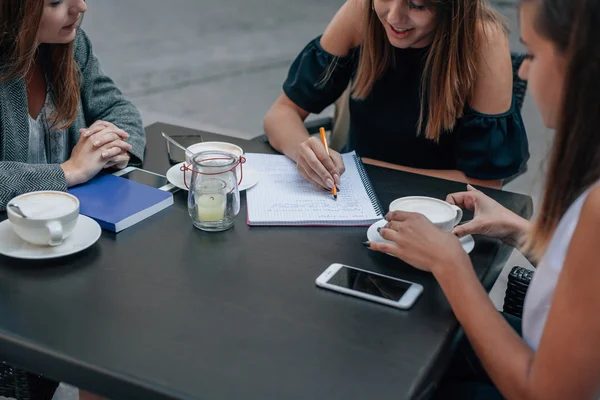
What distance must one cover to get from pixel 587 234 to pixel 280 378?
1.31 ft

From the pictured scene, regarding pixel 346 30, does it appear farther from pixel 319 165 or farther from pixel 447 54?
pixel 319 165

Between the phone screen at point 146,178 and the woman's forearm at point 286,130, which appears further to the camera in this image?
the woman's forearm at point 286,130

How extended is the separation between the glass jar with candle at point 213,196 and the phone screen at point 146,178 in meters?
0.19

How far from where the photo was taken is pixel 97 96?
1.62m

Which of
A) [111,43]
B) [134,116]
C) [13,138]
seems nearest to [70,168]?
[13,138]

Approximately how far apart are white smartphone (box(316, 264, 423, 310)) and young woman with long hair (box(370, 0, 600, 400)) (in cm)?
4

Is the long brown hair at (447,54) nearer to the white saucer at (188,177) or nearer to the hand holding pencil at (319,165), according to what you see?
the hand holding pencil at (319,165)

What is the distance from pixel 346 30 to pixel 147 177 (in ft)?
2.33

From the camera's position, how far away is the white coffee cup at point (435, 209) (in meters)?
1.12

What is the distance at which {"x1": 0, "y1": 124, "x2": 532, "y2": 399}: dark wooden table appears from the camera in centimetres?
81

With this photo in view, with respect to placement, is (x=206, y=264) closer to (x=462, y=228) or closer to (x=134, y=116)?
(x=462, y=228)

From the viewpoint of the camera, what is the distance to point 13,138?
4.65ft

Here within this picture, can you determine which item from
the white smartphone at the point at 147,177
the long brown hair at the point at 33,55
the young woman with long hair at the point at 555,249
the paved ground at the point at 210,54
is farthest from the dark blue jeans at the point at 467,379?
the paved ground at the point at 210,54

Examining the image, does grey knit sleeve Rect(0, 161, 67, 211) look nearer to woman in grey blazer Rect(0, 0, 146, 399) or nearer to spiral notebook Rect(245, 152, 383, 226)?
woman in grey blazer Rect(0, 0, 146, 399)
